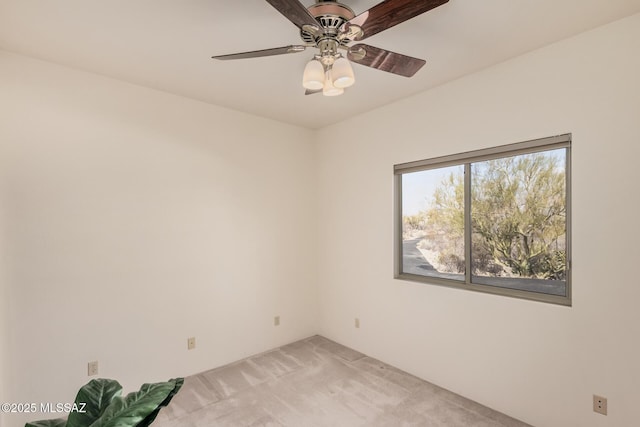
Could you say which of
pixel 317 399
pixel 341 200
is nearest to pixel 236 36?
pixel 341 200

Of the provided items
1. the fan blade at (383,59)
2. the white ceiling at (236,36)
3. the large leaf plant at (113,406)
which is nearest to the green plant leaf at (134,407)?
the large leaf plant at (113,406)

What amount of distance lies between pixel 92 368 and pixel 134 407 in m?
2.24

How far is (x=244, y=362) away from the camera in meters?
3.36

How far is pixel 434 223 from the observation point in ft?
10.2

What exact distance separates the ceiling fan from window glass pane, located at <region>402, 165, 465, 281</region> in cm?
132

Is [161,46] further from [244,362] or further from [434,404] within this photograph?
[434,404]

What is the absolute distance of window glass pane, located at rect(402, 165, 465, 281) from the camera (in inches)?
114

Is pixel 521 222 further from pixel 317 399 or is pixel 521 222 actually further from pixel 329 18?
pixel 317 399

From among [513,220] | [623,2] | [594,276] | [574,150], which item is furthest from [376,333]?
[623,2]

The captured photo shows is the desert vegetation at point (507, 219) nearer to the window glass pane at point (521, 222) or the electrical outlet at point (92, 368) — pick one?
the window glass pane at point (521, 222)

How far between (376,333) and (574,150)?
235 cm

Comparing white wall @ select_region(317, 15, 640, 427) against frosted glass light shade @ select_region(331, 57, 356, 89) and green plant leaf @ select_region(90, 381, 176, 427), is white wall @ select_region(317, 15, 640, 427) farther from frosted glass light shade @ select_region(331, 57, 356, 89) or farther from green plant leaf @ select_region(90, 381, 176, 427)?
green plant leaf @ select_region(90, 381, 176, 427)

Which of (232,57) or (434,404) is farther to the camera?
(434,404)

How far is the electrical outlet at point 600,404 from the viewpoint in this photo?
78.6 inches
